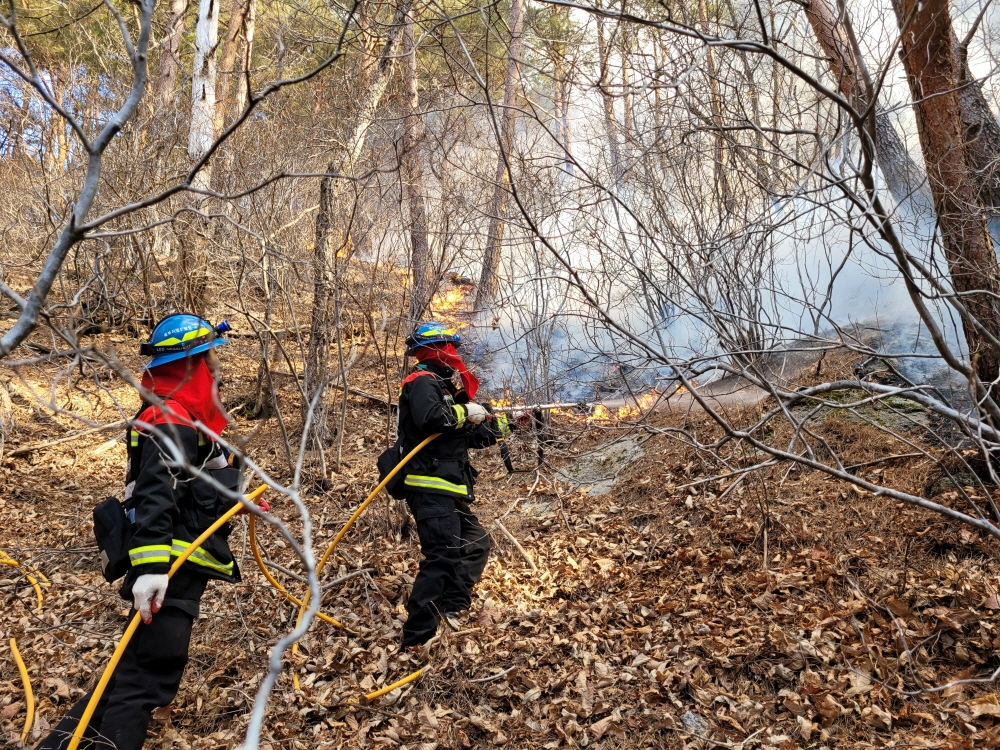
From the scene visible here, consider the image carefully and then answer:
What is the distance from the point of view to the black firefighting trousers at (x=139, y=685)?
9.68ft

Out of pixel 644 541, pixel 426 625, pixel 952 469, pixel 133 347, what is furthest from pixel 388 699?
pixel 133 347

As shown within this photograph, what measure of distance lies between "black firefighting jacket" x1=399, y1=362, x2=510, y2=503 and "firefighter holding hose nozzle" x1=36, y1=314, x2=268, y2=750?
4.45 feet

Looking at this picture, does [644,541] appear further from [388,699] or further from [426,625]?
[388,699]

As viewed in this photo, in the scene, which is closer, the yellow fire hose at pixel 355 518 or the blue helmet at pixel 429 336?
the yellow fire hose at pixel 355 518

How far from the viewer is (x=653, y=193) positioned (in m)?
7.07

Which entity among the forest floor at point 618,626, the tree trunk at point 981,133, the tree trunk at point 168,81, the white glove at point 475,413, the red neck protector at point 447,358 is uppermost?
the tree trunk at point 168,81

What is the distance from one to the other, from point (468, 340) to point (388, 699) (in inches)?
228

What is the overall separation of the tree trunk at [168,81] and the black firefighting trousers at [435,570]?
6289 millimetres

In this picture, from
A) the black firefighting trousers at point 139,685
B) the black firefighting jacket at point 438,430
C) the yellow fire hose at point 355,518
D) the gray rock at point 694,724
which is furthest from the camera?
the black firefighting jacket at point 438,430

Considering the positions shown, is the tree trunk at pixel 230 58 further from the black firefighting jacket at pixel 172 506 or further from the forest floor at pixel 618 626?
the black firefighting jacket at pixel 172 506

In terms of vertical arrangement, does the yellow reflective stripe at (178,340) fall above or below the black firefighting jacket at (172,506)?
above

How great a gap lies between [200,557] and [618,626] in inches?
113

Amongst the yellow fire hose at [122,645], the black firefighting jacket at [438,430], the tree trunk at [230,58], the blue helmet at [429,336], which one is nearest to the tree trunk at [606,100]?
the blue helmet at [429,336]

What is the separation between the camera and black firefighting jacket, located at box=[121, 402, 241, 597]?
3.03 metres
